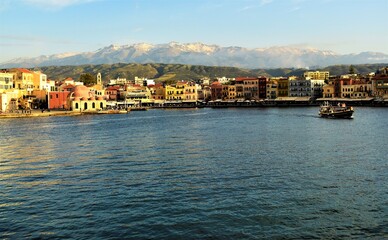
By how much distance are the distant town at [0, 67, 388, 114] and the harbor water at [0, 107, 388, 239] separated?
81.6m

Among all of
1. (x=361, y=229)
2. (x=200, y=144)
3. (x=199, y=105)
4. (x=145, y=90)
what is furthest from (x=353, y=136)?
(x=145, y=90)

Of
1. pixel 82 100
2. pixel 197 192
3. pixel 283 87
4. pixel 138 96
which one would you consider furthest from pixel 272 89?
pixel 197 192

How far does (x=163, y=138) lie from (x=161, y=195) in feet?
90.4

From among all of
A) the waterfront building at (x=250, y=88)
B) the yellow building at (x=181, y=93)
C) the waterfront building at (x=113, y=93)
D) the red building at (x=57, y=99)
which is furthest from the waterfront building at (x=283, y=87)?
the red building at (x=57, y=99)

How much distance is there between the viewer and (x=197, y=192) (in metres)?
22.9

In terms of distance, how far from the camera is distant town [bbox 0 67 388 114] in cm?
11894

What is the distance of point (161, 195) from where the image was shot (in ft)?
73.5

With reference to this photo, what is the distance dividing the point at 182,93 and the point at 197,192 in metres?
147

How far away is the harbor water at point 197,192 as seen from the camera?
17594 millimetres

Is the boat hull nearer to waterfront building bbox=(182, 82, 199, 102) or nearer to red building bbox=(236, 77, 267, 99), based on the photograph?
red building bbox=(236, 77, 267, 99)

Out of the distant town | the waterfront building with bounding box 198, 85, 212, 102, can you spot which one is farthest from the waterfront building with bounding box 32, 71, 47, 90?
the waterfront building with bounding box 198, 85, 212, 102

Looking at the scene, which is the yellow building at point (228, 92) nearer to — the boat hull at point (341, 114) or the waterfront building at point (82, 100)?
the waterfront building at point (82, 100)

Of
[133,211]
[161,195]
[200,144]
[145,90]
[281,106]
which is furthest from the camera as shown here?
[145,90]

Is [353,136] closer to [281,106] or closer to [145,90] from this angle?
[281,106]
